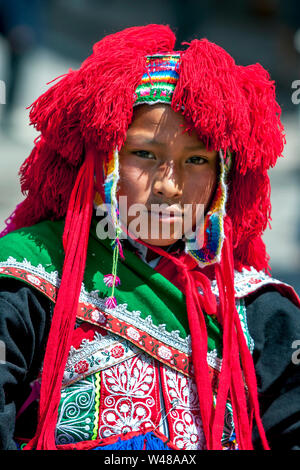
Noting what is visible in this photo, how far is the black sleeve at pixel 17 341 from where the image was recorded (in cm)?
127

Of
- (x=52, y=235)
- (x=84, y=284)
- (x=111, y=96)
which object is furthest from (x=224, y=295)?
(x=111, y=96)

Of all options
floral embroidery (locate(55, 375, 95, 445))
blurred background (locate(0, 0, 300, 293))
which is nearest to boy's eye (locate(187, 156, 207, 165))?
floral embroidery (locate(55, 375, 95, 445))

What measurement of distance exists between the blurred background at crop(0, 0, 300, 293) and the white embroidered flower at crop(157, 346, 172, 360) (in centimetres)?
273

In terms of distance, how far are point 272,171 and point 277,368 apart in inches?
199

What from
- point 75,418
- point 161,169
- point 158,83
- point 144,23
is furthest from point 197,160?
point 144,23

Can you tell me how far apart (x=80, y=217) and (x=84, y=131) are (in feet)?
0.67

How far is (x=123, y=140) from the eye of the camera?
1366mm

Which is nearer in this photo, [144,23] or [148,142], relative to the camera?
[148,142]

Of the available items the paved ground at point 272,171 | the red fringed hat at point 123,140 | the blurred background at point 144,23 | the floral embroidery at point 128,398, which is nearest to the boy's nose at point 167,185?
the red fringed hat at point 123,140

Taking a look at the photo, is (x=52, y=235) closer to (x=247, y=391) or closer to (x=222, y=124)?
(x=222, y=124)

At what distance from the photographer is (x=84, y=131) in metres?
1.37

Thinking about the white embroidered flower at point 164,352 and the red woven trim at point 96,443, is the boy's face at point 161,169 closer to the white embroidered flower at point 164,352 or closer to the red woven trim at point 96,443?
the white embroidered flower at point 164,352

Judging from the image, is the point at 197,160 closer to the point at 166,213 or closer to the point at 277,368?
the point at 166,213
